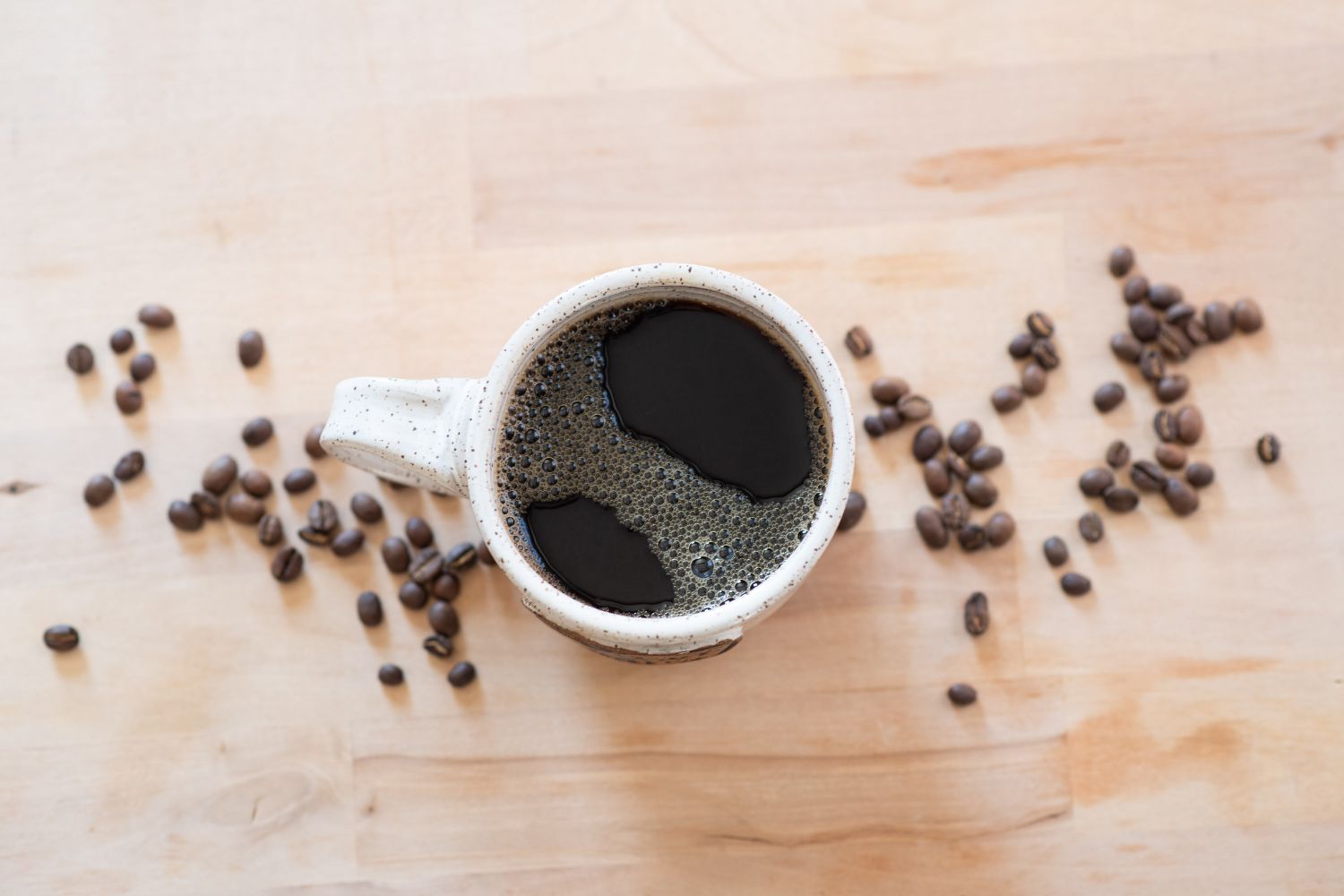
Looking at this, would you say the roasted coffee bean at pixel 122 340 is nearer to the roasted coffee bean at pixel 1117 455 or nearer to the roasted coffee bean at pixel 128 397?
the roasted coffee bean at pixel 128 397

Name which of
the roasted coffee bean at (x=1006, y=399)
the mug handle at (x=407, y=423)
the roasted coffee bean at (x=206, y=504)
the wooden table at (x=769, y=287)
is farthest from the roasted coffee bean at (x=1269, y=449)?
the roasted coffee bean at (x=206, y=504)

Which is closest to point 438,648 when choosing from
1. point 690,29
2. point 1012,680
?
point 1012,680

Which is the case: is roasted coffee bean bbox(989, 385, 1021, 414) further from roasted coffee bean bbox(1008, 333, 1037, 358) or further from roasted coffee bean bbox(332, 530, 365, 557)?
roasted coffee bean bbox(332, 530, 365, 557)

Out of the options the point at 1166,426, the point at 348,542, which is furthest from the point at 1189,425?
the point at 348,542

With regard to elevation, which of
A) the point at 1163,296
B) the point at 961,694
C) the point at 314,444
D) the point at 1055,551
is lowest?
the point at 961,694

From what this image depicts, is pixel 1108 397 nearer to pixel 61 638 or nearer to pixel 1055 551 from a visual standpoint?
pixel 1055 551

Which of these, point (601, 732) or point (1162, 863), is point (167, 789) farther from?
point (1162, 863)

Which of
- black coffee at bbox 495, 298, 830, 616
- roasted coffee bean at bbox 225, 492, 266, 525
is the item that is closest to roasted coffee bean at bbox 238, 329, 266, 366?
roasted coffee bean at bbox 225, 492, 266, 525
